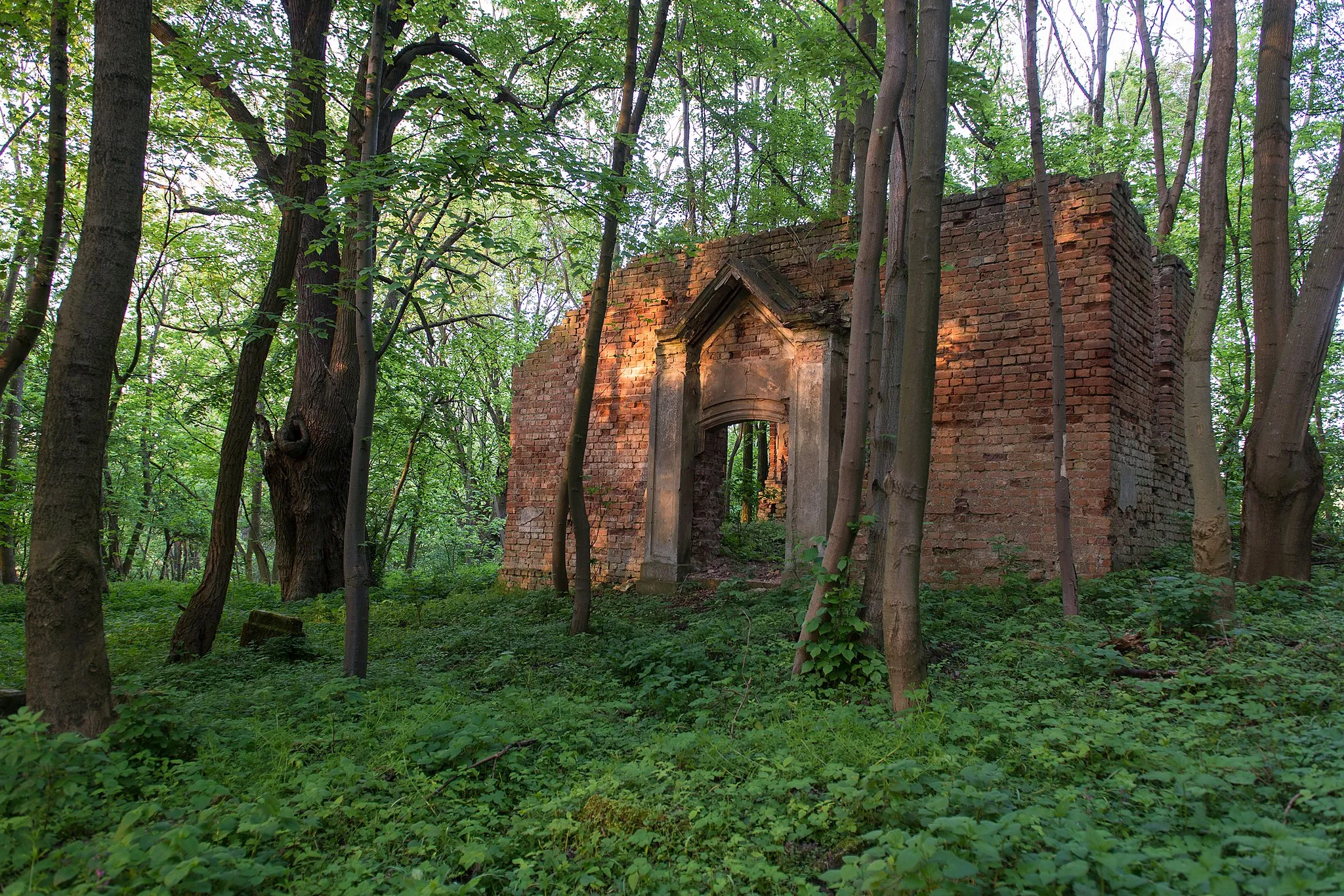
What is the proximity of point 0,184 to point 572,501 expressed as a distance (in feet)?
20.1

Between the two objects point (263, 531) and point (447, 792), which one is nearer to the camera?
point (447, 792)

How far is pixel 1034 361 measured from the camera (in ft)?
25.2

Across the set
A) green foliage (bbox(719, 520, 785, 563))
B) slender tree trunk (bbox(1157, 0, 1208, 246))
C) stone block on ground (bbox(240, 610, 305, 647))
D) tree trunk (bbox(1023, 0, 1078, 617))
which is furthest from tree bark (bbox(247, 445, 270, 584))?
slender tree trunk (bbox(1157, 0, 1208, 246))

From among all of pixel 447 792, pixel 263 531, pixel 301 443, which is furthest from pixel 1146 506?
pixel 263 531

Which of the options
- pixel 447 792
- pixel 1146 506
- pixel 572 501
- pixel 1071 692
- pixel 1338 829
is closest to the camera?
pixel 1338 829

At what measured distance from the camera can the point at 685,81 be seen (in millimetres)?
14297

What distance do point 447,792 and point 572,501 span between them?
4363mm

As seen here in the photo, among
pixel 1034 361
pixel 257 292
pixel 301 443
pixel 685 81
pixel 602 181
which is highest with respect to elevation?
pixel 685 81

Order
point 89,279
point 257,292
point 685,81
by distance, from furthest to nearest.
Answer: point 257,292 < point 685,81 < point 89,279

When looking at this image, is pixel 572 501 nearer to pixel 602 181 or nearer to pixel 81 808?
pixel 602 181

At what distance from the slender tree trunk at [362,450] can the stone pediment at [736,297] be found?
482 centimetres

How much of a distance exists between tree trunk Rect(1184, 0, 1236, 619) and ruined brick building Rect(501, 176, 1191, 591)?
154cm

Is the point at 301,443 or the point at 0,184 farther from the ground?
the point at 0,184

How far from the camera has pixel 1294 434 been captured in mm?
6082
